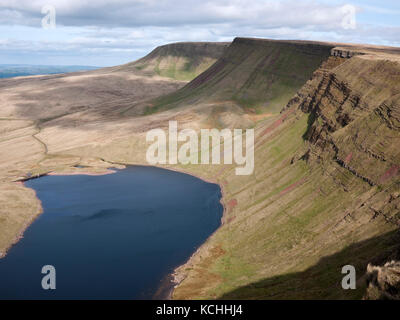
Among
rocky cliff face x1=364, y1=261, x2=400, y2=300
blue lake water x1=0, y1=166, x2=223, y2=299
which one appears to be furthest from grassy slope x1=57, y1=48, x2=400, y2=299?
blue lake water x1=0, y1=166, x2=223, y2=299

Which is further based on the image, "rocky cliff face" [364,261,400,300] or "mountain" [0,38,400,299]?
"mountain" [0,38,400,299]

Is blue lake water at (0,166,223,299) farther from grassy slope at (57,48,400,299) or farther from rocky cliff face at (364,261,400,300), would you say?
rocky cliff face at (364,261,400,300)

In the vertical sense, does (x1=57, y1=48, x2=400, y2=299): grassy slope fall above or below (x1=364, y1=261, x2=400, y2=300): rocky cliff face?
above

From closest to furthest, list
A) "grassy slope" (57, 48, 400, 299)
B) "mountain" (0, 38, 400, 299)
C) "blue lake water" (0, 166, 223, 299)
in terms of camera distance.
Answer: "grassy slope" (57, 48, 400, 299)
"mountain" (0, 38, 400, 299)
"blue lake water" (0, 166, 223, 299)

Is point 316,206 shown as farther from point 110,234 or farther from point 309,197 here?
point 110,234

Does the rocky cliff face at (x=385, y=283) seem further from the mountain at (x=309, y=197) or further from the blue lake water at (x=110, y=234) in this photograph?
the blue lake water at (x=110, y=234)

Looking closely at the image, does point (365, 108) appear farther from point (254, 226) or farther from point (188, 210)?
point (188, 210)

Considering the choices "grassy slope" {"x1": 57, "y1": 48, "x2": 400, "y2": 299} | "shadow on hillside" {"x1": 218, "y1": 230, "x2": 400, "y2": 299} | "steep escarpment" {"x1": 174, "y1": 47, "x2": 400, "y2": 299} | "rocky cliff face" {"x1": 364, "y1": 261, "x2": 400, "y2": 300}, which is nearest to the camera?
"rocky cliff face" {"x1": 364, "y1": 261, "x2": 400, "y2": 300}
